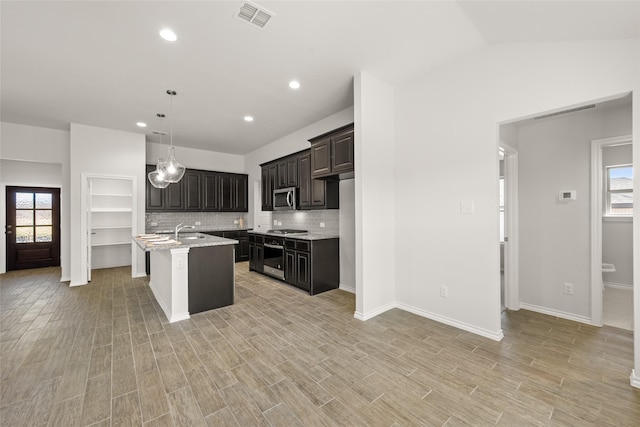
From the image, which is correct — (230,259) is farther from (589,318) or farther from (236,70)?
(589,318)

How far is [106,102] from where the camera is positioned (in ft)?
13.4

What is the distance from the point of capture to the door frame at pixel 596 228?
298 centimetres

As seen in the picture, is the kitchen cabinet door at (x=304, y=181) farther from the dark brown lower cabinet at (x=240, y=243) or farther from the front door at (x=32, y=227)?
the front door at (x=32, y=227)

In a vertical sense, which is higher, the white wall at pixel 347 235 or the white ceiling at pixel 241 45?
the white ceiling at pixel 241 45

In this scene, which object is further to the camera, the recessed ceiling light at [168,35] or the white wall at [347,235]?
the white wall at [347,235]

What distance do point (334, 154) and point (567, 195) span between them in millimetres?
2976

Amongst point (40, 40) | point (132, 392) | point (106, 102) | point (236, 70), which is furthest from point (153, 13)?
point (132, 392)

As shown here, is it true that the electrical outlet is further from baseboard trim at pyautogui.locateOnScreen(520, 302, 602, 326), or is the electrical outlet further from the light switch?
the light switch

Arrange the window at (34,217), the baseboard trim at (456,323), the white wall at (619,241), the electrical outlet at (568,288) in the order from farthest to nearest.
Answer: the window at (34,217) → the white wall at (619,241) → the electrical outlet at (568,288) → the baseboard trim at (456,323)

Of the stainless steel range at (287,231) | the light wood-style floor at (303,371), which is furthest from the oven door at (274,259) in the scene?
the light wood-style floor at (303,371)

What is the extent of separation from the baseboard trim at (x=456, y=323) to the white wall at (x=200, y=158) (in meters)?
6.00

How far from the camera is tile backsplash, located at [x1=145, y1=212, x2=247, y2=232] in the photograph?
6.43 meters

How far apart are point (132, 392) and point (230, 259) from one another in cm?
197

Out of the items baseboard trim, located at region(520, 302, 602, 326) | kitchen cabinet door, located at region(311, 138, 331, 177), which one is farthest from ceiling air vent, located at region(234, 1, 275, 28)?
baseboard trim, located at region(520, 302, 602, 326)
